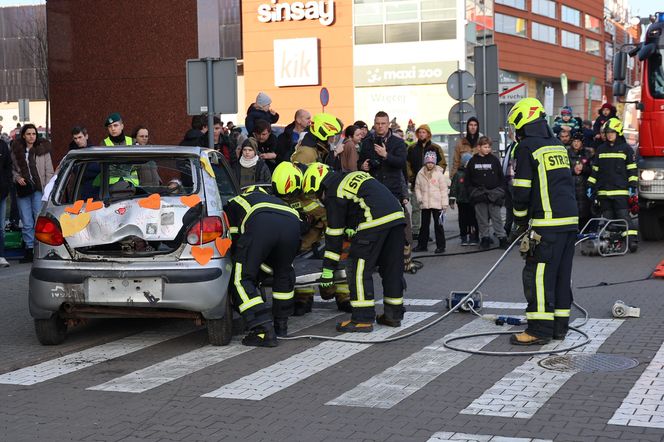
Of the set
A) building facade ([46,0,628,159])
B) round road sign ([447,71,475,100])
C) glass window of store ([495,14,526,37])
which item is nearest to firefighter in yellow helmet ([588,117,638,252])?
round road sign ([447,71,475,100])

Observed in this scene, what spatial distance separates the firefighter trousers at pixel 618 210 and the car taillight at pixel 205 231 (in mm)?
8455

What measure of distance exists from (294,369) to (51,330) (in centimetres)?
232

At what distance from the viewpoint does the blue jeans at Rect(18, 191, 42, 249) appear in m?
14.2

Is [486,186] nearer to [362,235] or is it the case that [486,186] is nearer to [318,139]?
[318,139]

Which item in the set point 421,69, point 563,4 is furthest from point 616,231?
point 563,4

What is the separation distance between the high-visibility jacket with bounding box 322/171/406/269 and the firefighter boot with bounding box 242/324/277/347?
0.89 meters

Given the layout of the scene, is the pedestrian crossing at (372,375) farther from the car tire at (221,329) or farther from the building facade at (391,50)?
the building facade at (391,50)

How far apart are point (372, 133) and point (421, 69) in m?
38.9

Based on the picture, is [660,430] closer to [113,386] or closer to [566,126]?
[113,386]

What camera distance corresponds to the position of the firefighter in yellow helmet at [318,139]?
1039 cm

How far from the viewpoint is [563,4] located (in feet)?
227

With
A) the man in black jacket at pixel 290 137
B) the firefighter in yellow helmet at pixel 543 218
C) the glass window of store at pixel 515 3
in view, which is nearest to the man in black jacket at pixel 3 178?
the man in black jacket at pixel 290 137

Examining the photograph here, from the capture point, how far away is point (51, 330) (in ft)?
28.3

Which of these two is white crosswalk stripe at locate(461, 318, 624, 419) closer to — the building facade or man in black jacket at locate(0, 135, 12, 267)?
man in black jacket at locate(0, 135, 12, 267)
